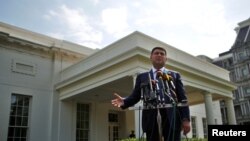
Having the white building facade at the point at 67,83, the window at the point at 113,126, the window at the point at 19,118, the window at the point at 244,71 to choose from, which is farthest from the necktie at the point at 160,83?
the window at the point at 244,71

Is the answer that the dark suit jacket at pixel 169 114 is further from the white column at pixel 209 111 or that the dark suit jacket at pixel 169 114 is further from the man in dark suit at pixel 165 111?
the white column at pixel 209 111

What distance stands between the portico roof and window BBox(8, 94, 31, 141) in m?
1.77

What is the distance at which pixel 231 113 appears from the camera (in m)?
14.7

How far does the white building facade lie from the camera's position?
1110 cm

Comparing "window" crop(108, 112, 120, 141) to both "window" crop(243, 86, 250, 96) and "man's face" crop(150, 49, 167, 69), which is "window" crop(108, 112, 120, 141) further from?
"window" crop(243, 86, 250, 96)

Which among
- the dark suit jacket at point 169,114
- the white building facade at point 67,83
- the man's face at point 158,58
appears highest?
the white building facade at point 67,83

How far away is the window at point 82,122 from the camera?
14070 mm

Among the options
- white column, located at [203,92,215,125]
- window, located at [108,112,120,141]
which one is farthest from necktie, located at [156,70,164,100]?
window, located at [108,112,120,141]

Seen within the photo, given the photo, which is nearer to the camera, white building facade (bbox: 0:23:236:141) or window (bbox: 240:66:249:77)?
white building facade (bbox: 0:23:236:141)

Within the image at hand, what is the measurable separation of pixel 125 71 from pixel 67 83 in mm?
4023

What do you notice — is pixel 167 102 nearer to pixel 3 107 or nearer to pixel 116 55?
pixel 116 55

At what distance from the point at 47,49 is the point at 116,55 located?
484 centimetres

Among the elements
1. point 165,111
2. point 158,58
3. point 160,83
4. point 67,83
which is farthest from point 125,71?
point 165,111

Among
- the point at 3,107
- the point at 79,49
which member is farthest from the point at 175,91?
the point at 79,49
